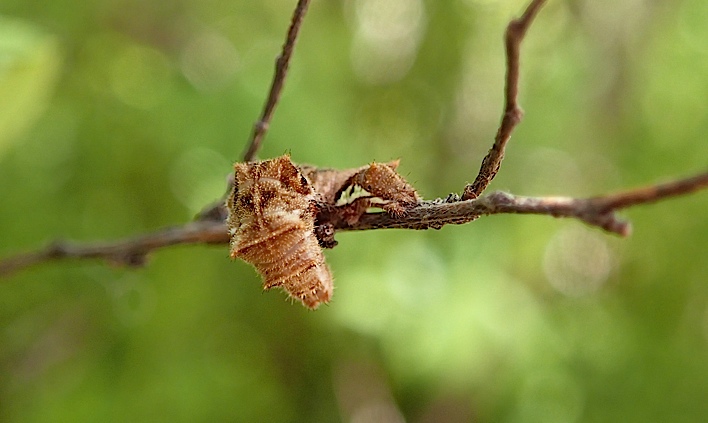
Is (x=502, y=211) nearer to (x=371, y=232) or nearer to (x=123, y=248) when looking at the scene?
(x=123, y=248)

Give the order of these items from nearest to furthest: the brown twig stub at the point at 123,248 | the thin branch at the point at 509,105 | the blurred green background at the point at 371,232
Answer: the thin branch at the point at 509,105 → the brown twig stub at the point at 123,248 → the blurred green background at the point at 371,232

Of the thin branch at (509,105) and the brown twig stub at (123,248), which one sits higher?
the thin branch at (509,105)

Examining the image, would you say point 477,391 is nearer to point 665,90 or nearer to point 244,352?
point 244,352

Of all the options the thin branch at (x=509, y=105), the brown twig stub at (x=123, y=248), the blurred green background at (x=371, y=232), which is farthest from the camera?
the blurred green background at (x=371, y=232)

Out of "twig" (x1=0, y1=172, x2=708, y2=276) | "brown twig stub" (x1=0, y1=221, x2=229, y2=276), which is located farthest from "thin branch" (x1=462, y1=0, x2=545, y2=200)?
"brown twig stub" (x1=0, y1=221, x2=229, y2=276)

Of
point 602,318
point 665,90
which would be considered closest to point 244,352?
point 602,318

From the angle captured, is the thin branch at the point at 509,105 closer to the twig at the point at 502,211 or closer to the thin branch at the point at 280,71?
the twig at the point at 502,211

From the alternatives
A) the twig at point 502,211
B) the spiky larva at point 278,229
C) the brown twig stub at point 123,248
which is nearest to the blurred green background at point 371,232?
the brown twig stub at point 123,248
